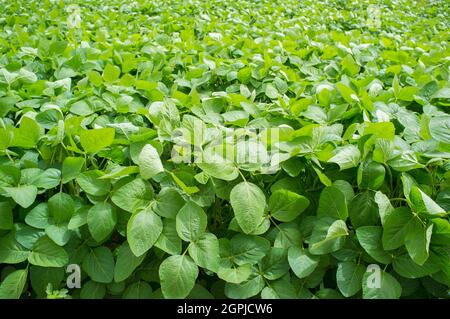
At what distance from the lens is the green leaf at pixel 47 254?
3.60 feet

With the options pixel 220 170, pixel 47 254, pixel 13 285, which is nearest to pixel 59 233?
pixel 47 254

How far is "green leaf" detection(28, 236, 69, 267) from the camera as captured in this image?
1097 millimetres

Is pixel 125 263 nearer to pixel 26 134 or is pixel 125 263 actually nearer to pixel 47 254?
pixel 47 254

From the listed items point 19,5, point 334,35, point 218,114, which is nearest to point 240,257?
point 218,114

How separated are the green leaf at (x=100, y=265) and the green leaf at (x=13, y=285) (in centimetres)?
14

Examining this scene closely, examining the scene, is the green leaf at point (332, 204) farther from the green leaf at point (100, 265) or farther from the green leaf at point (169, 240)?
the green leaf at point (100, 265)

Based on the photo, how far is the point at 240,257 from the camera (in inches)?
44.0

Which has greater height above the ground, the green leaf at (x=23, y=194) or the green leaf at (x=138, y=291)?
the green leaf at (x=23, y=194)

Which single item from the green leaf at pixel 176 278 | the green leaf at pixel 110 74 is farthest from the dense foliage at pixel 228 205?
the green leaf at pixel 110 74

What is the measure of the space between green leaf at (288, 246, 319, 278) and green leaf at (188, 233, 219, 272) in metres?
0.17

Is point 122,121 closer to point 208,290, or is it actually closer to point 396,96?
point 208,290

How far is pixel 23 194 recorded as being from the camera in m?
1.09

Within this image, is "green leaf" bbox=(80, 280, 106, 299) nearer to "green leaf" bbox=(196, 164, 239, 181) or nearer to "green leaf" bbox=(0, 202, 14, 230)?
"green leaf" bbox=(0, 202, 14, 230)

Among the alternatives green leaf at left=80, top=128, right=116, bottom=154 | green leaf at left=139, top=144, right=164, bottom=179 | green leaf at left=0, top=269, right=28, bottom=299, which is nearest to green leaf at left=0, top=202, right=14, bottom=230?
green leaf at left=0, top=269, right=28, bottom=299
